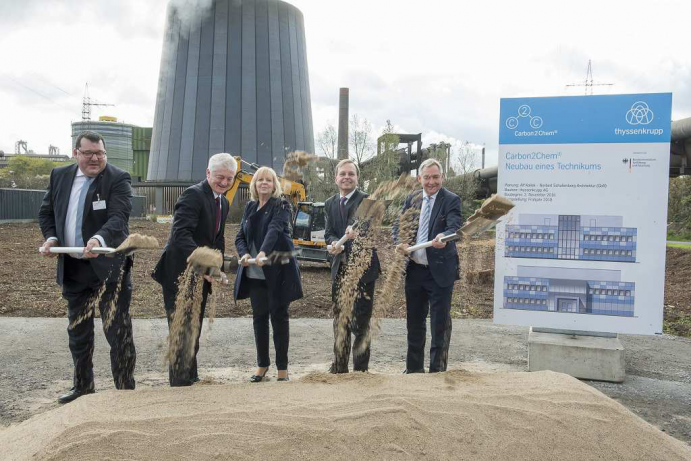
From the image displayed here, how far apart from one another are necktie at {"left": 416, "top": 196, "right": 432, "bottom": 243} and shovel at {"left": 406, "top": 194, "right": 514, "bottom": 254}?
32cm

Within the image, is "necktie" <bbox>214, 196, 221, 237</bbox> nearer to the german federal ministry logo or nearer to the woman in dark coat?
the woman in dark coat

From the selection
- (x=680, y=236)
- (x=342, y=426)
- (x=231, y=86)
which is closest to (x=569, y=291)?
(x=342, y=426)

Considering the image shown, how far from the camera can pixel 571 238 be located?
500 centimetres

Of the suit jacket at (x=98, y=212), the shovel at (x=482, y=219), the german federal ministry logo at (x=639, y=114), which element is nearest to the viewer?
the suit jacket at (x=98, y=212)

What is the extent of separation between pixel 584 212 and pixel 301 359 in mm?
2943

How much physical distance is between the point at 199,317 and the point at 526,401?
2.39 m

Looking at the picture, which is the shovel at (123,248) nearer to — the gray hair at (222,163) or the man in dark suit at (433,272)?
the gray hair at (222,163)

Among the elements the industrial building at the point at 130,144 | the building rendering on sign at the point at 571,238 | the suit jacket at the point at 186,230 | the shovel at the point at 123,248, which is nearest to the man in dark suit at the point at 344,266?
the suit jacket at the point at 186,230

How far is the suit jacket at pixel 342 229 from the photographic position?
14.5 ft

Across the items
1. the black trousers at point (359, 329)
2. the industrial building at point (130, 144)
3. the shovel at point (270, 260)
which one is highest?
the industrial building at point (130, 144)

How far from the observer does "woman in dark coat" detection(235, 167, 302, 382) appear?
436 cm

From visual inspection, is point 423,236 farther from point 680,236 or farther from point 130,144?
point 130,144

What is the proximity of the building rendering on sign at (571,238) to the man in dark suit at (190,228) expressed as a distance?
8.72 feet

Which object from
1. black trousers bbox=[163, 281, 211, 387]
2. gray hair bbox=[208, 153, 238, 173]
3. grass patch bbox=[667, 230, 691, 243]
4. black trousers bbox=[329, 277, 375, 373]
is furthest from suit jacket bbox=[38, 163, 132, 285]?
grass patch bbox=[667, 230, 691, 243]
